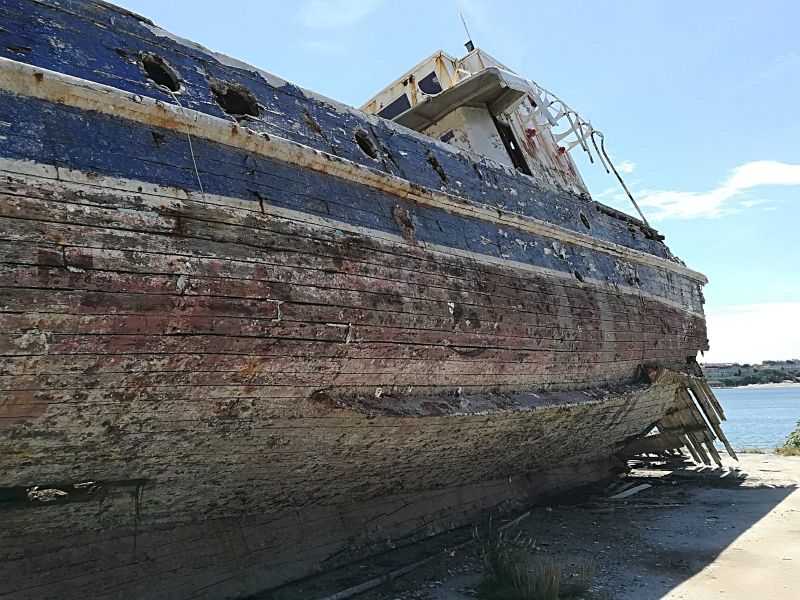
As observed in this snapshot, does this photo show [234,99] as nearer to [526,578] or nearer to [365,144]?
[365,144]

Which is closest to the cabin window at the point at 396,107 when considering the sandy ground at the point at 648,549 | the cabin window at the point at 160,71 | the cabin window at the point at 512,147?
the cabin window at the point at 512,147

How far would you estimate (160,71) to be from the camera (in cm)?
376

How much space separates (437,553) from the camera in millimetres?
5539

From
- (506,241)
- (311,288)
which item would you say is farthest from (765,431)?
(311,288)

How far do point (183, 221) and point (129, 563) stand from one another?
2143 millimetres

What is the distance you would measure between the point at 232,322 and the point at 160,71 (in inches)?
63.4

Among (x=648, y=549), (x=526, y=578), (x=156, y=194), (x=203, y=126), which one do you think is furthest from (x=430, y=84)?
(x=526, y=578)

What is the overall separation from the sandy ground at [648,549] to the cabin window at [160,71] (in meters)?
3.37

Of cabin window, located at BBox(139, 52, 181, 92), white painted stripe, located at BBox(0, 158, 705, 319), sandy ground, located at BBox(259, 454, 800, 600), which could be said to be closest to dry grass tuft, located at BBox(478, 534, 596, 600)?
Result: sandy ground, located at BBox(259, 454, 800, 600)

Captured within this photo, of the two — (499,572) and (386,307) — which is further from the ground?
(386,307)

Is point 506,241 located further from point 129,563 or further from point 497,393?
point 129,563

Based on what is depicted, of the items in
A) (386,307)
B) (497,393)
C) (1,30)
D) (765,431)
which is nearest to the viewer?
(1,30)

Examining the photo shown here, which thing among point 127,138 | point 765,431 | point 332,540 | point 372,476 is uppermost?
point 127,138

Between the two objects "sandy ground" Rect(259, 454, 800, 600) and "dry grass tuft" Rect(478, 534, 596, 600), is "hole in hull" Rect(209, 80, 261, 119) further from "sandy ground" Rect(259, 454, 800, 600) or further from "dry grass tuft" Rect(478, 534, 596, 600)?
"dry grass tuft" Rect(478, 534, 596, 600)
